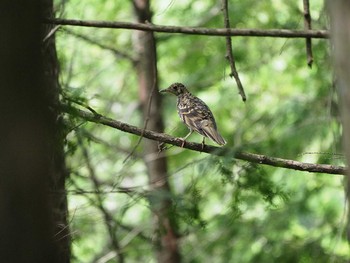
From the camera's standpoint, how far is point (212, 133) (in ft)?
24.7

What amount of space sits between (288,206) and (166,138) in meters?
5.53

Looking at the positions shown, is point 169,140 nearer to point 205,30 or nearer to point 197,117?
point 205,30

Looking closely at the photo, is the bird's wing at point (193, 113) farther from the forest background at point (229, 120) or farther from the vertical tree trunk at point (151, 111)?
the vertical tree trunk at point (151, 111)

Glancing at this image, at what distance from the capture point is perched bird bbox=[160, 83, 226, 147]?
24.7 ft

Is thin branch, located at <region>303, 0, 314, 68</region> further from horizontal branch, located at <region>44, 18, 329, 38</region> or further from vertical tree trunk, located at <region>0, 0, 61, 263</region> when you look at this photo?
vertical tree trunk, located at <region>0, 0, 61, 263</region>

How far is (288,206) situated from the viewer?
35.4ft

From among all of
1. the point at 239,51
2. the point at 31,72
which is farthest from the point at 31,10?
the point at 239,51

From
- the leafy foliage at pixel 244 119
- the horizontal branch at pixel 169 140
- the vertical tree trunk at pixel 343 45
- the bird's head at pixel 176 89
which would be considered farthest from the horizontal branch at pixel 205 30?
the bird's head at pixel 176 89

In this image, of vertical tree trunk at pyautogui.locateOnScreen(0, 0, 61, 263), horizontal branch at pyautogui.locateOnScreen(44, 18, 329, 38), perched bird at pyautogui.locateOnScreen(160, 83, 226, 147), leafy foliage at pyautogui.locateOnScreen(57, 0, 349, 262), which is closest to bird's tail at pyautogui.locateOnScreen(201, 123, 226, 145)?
perched bird at pyautogui.locateOnScreen(160, 83, 226, 147)

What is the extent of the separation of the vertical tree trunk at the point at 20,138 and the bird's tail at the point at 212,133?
460cm

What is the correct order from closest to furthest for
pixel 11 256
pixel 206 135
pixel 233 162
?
pixel 11 256 → pixel 233 162 → pixel 206 135

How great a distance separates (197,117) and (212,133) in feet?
2.24

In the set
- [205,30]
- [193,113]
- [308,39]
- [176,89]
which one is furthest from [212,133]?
[176,89]

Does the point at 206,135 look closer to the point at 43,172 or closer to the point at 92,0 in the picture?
the point at 43,172
